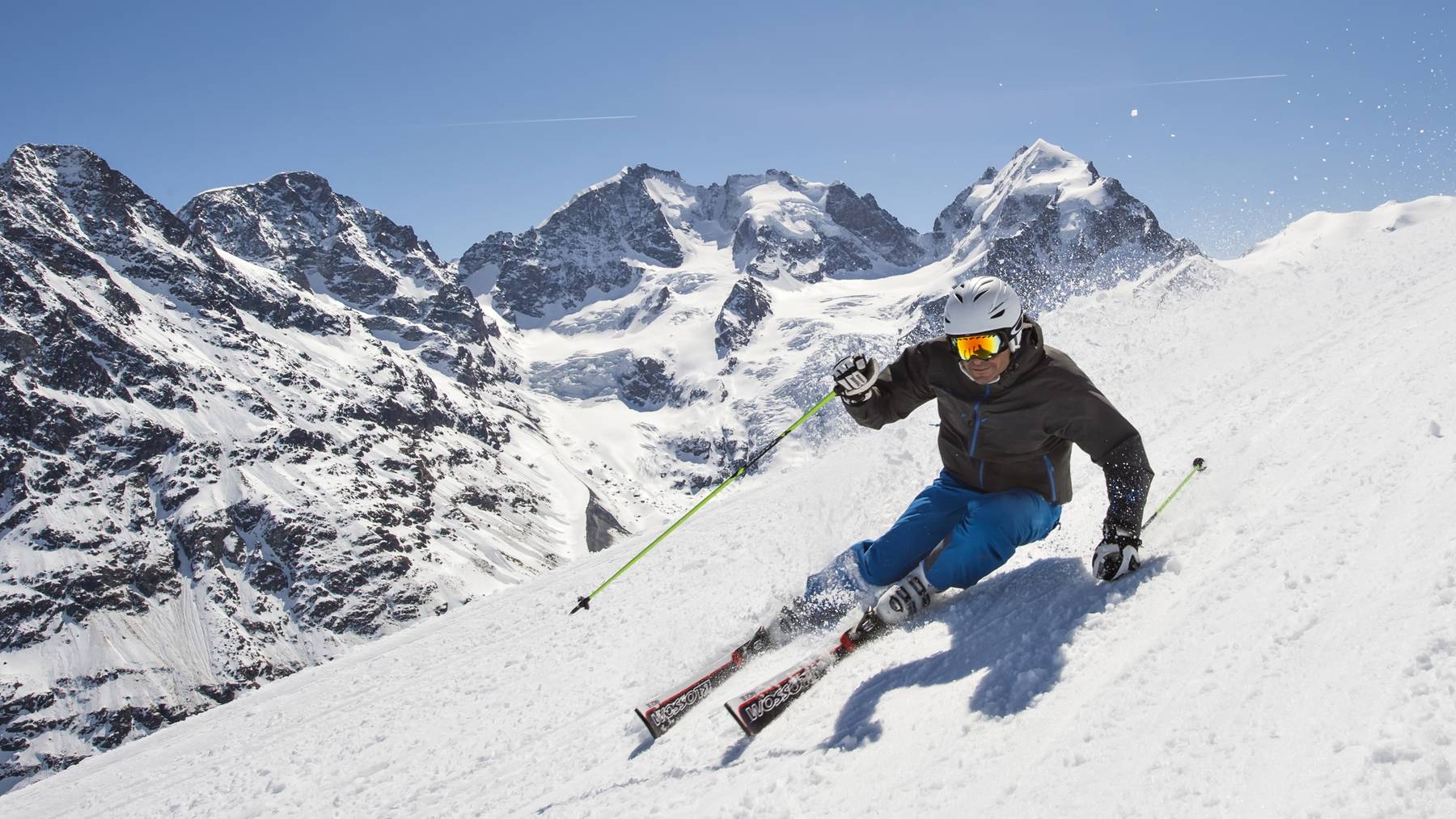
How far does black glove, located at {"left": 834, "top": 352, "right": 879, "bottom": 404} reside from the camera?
642cm

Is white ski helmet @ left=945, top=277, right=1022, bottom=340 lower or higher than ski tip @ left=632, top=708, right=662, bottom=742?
higher

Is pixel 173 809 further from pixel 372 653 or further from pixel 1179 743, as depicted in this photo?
pixel 1179 743

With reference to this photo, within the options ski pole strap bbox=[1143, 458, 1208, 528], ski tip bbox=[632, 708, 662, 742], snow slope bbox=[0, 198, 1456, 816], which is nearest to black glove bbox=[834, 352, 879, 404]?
snow slope bbox=[0, 198, 1456, 816]

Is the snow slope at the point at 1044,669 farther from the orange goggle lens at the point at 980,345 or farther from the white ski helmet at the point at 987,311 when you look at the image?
the white ski helmet at the point at 987,311

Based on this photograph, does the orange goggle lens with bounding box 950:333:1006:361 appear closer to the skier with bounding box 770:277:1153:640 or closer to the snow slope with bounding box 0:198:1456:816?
the skier with bounding box 770:277:1153:640

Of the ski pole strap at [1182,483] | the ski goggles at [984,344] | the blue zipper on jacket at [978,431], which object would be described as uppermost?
the ski goggles at [984,344]

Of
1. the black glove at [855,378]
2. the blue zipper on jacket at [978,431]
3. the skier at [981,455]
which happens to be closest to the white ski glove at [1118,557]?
the skier at [981,455]

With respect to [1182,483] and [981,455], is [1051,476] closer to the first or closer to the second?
[981,455]

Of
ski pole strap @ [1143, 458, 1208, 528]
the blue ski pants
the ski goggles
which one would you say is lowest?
ski pole strap @ [1143, 458, 1208, 528]

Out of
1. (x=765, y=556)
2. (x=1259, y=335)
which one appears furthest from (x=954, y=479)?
(x=1259, y=335)

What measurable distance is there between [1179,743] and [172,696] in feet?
663

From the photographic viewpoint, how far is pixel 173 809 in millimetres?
8758

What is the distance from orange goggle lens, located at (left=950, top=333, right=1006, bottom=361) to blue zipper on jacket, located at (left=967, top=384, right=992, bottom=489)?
354 mm

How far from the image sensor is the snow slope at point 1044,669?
117 inches
